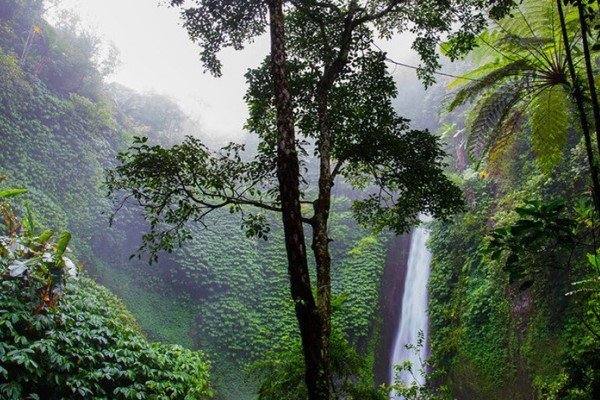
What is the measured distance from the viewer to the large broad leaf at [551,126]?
561 cm

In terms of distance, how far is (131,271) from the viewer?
13281 millimetres

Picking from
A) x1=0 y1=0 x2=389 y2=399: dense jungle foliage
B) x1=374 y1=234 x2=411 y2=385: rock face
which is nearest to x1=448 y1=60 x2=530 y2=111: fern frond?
x1=0 y1=0 x2=389 y2=399: dense jungle foliage

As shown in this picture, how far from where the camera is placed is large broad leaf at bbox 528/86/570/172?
18.4ft

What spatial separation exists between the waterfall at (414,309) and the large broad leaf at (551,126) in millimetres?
6418

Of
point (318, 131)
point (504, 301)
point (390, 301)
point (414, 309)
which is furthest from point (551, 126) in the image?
point (390, 301)

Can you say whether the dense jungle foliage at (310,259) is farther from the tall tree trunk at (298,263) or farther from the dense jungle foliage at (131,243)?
the tall tree trunk at (298,263)

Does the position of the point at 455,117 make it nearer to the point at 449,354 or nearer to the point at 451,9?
the point at 449,354

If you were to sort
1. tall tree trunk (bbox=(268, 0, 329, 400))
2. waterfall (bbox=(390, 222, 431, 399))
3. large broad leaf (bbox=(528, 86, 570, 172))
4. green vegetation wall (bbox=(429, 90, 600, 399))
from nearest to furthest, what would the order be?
tall tree trunk (bbox=(268, 0, 329, 400))
large broad leaf (bbox=(528, 86, 570, 172))
green vegetation wall (bbox=(429, 90, 600, 399))
waterfall (bbox=(390, 222, 431, 399))

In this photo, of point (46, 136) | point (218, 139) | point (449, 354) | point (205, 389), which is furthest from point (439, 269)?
point (218, 139)

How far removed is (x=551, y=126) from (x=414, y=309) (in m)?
7.66

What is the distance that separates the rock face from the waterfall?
6.6 inches

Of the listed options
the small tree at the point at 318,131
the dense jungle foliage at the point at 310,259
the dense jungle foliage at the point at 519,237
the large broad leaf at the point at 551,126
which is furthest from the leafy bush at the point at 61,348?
the large broad leaf at the point at 551,126

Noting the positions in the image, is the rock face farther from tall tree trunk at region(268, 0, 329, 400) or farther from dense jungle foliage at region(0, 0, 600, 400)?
tall tree trunk at region(268, 0, 329, 400)

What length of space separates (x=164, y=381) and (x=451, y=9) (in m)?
6.04
